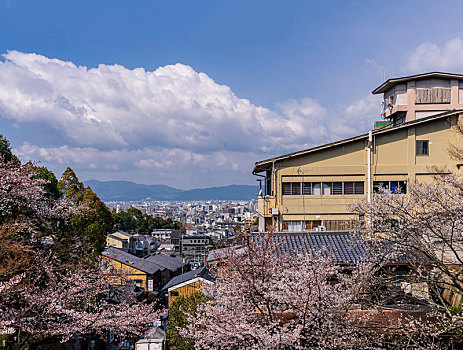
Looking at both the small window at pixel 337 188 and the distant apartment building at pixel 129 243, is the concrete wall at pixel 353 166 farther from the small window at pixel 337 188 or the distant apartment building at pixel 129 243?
the distant apartment building at pixel 129 243

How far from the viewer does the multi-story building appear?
17.6m

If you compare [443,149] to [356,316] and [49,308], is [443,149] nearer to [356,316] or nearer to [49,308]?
[356,316]

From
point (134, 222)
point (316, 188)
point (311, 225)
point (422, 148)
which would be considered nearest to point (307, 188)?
point (316, 188)

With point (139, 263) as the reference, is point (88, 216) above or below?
above

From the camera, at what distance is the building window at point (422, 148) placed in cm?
1802

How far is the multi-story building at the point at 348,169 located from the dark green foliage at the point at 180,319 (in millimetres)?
5530

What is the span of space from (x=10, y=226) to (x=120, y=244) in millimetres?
39647

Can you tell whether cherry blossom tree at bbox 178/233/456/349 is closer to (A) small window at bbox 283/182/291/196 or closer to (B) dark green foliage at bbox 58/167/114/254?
(A) small window at bbox 283/182/291/196

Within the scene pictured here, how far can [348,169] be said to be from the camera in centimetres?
1778

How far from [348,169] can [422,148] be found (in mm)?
3806

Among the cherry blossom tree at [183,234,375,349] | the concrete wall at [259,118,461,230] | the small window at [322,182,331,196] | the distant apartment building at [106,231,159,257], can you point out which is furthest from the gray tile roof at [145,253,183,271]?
the cherry blossom tree at [183,234,375,349]

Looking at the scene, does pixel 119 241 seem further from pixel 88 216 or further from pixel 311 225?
pixel 311 225

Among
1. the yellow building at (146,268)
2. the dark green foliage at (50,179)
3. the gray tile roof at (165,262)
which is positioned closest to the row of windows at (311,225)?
the dark green foliage at (50,179)

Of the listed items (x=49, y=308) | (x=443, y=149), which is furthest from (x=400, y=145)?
(x=49, y=308)
